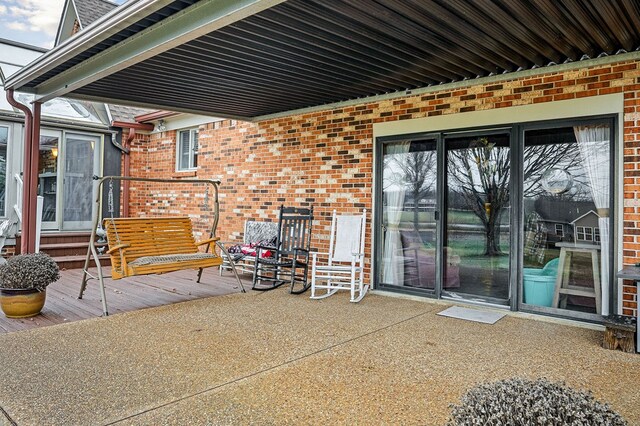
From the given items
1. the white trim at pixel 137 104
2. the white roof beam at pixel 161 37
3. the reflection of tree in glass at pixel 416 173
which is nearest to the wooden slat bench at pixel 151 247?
the white roof beam at pixel 161 37

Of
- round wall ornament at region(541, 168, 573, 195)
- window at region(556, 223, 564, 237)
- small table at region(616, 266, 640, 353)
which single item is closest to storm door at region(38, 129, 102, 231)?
round wall ornament at region(541, 168, 573, 195)

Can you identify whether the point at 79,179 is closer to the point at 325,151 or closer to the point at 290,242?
the point at 290,242

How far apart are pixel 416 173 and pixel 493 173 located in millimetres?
974

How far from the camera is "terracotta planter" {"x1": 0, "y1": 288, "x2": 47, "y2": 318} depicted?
4371 mm

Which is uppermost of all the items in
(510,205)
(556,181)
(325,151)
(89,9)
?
(89,9)

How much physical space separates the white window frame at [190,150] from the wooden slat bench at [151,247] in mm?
3470

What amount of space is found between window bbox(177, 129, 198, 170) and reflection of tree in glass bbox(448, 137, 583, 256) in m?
5.56

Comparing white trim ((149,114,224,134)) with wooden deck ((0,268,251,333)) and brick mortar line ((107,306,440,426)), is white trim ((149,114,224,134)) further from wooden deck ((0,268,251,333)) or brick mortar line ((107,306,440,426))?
brick mortar line ((107,306,440,426))

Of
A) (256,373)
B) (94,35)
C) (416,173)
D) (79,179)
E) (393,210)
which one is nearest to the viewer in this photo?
(256,373)

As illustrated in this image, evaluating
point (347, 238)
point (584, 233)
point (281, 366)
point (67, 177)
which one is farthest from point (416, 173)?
point (67, 177)

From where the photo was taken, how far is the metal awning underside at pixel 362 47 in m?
3.34

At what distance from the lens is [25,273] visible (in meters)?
4.32

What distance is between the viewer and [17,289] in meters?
4.35

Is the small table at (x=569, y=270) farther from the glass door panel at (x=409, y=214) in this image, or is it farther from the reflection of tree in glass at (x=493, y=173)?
the glass door panel at (x=409, y=214)
